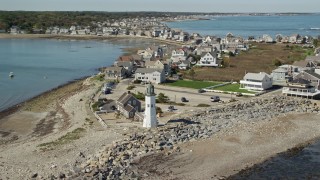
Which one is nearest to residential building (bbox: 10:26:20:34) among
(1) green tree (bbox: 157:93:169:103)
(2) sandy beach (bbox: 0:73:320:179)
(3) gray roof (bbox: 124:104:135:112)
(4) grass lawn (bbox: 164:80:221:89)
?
(4) grass lawn (bbox: 164:80:221:89)

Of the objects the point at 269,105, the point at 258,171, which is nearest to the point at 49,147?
the point at 258,171

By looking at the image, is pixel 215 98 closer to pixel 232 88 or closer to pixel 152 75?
pixel 232 88

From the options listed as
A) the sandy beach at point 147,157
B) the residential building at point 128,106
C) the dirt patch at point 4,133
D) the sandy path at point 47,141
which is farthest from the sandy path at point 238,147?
the dirt patch at point 4,133

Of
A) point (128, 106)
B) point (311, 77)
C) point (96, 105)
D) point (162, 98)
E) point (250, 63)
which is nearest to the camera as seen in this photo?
point (128, 106)

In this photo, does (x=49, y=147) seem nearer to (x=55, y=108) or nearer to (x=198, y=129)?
(x=198, y=129)

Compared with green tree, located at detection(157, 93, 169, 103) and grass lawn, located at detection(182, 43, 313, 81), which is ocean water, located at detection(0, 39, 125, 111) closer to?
green tree, located at detection(157, 93, 169, 103)

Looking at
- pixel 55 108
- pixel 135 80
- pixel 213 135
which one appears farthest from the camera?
pixel 135 80

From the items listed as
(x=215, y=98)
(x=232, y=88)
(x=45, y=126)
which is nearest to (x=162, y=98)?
(x=215, y=98)
